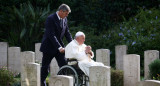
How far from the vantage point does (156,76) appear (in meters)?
8.63

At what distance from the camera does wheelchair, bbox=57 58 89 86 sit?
794cm

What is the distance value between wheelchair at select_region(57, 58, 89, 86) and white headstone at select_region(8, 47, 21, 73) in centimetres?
305

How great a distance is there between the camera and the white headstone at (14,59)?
35.7 ft

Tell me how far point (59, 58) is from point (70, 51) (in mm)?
398

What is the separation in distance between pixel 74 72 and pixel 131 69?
1.55 metres

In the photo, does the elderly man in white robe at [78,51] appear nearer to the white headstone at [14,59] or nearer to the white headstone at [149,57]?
the white headstone at [149,57]

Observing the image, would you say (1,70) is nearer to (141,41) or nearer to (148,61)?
(148,61)

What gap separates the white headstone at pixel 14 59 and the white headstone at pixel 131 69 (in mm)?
3542

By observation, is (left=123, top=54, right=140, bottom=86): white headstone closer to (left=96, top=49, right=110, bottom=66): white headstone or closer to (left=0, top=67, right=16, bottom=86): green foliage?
(left=96, top=49, right=110, bottom=66): white headstone

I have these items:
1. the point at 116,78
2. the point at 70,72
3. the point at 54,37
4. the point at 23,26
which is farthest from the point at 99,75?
the point at 23,26

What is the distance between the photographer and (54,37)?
8.12 meters

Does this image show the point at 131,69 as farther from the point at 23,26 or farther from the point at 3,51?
the point at 23,26

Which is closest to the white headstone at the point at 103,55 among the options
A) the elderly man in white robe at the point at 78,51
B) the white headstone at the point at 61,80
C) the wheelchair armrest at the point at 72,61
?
the elderly man in white robe at the point at 78,51

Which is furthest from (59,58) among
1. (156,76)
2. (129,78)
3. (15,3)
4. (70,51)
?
(15,3)
